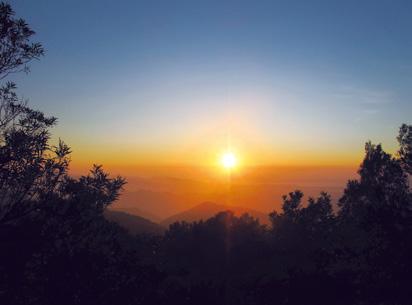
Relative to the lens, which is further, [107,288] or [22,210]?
[107,288]

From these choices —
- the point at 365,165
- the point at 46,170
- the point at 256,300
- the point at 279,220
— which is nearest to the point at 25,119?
the point at 46,170

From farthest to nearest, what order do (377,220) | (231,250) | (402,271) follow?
(231,250), (377,220), (402,271)

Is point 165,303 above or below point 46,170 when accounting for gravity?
below

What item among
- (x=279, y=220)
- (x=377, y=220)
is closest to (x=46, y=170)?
(x=377, y=220)

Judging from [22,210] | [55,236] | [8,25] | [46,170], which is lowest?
[55,236]

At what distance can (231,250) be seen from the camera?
85000 mm

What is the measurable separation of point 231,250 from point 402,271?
6875 cm

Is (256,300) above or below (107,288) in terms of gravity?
below

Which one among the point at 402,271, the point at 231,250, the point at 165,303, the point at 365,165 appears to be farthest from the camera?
the point at 231,250

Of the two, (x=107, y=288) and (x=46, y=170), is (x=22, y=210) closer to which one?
(x=46, y=170)

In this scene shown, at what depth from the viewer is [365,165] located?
70.2m

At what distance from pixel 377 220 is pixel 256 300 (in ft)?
50.8

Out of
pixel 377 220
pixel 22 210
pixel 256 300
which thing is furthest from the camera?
pixel 256 300

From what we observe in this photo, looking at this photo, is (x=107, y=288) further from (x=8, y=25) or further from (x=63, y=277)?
(x=8, y=25)
